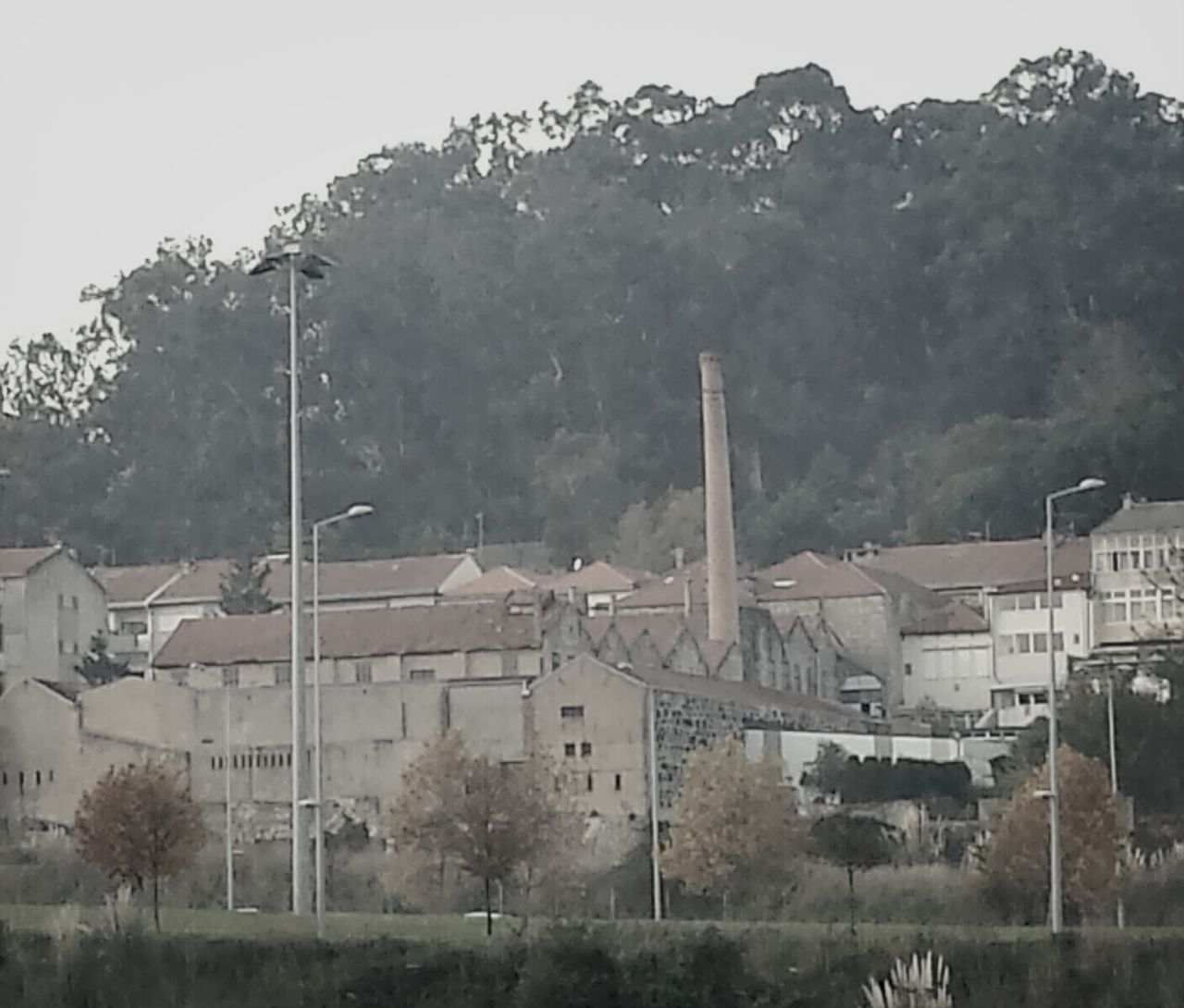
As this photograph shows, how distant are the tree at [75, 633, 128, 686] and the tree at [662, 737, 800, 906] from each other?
3680 centimetres

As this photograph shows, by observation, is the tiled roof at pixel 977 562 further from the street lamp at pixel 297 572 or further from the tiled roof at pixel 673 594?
the street lamp at pixel 297 572

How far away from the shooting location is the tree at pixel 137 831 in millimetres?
53750

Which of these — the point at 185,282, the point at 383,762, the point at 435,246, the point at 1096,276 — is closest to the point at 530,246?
the point at 435,246

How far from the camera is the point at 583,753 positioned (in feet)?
269

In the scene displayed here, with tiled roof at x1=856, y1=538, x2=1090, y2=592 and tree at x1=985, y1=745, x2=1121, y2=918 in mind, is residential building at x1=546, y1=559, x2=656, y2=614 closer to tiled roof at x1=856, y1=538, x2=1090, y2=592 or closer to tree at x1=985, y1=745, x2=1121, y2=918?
tiled roof at x1=856, y1=538, x2=1090, y2=592

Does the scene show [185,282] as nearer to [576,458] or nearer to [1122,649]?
[576,458]

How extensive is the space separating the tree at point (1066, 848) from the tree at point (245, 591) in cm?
5773

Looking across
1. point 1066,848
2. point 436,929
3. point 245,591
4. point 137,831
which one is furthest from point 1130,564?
point 436,929

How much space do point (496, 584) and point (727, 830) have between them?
52462 millimetres

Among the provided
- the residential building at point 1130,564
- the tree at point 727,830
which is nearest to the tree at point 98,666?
the residential building at point 1130,564

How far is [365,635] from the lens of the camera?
95.1m

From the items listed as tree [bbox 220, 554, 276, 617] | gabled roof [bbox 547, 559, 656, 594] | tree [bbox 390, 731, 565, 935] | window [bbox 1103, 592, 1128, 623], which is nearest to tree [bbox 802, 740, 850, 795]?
tree [bbox 390, 731, 565, 935]

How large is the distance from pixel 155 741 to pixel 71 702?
2.89 metres

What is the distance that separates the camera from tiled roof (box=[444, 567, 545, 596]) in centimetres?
11612
